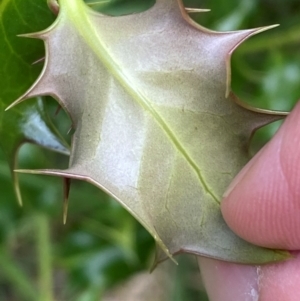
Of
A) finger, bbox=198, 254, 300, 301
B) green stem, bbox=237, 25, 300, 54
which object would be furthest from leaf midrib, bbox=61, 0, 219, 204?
green stem, bbox=237, 25, 300, 54

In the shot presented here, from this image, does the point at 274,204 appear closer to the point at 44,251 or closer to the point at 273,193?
the point at 273,193

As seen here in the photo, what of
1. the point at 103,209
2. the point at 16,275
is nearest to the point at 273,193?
the point at 103,209

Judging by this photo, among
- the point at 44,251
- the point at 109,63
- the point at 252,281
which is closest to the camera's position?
the point at 109,63

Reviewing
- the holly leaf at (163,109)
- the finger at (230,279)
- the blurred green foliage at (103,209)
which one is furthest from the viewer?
the blurred green foliage at (103,209)

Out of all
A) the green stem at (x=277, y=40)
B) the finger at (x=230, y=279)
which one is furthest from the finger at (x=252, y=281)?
the green stem at (x=277, y=40)

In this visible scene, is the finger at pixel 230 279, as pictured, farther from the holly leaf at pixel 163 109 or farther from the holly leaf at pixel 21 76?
the holly leaf at pixel 21 76

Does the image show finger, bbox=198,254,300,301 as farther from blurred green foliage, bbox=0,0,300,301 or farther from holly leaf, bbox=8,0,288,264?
blurred green foliage, bbox=0,0,300,301

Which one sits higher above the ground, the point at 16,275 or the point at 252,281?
the point at 252,281
